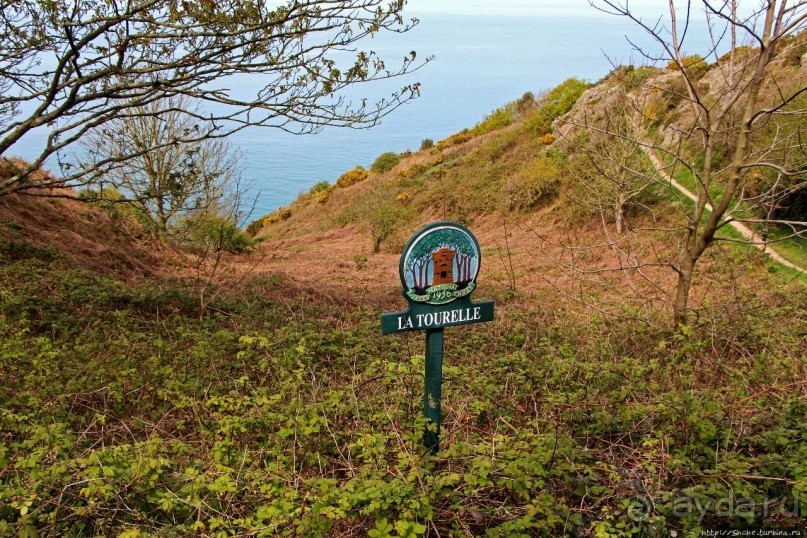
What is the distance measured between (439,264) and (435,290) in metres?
0.17

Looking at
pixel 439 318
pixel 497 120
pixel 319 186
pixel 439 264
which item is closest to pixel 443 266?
pixel 439 264

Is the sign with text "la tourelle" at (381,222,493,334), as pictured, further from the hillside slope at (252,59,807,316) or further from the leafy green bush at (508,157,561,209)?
the leafy green bush at (508,157,561,209)

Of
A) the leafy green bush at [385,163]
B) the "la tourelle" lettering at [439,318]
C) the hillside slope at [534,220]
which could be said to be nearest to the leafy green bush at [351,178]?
the hillside slope at [534,220]

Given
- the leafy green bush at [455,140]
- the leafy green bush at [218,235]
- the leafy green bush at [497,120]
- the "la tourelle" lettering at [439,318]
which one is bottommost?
the "la tourelle" lettering at [439,318]

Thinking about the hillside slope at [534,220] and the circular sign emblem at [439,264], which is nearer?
the circular sign emblem at [439,264]

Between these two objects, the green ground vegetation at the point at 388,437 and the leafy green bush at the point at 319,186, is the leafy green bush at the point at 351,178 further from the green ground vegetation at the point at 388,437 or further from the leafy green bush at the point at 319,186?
the green ground vegetation at the point at 388,437

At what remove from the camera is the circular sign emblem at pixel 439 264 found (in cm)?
344

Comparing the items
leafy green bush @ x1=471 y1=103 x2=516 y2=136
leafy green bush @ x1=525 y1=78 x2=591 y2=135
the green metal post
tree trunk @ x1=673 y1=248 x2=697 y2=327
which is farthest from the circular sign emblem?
leafy green bush @ x1=471 y1=103 x2=516 y2=136

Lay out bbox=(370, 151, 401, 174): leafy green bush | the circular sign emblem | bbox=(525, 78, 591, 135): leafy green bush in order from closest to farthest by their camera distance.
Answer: the circular sign emblem < bbox=(525, 78, 591, 135): leafy green bush < bbox=(370, 151, 401, 174): leafy green bush

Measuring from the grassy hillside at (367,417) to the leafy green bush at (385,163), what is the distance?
30.8 m

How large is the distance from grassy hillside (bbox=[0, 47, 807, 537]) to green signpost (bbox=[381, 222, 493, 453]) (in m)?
0.35

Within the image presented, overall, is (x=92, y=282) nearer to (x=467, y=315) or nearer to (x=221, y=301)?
(x=221, y=301)

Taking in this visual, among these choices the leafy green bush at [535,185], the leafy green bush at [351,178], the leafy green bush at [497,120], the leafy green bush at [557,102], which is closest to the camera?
the leafy green bush at [535,185]

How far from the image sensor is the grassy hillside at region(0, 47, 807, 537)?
3.11 m
